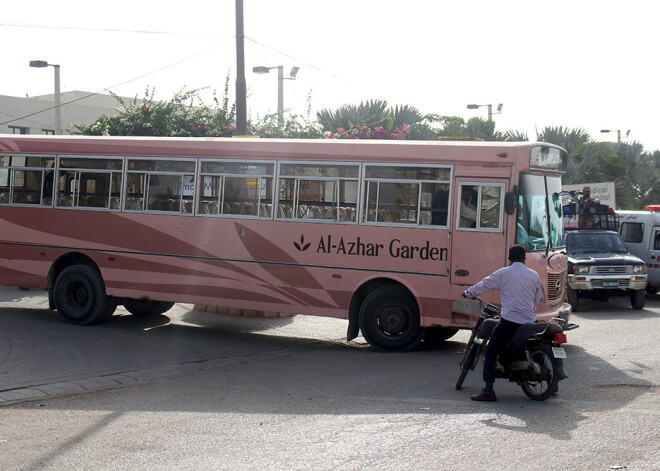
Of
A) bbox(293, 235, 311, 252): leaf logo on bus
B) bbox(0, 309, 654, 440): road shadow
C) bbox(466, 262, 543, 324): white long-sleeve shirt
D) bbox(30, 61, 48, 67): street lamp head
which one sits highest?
bbox(30, 61, 48, 67): street lamp head

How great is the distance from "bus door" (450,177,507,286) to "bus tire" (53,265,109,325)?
6.10m

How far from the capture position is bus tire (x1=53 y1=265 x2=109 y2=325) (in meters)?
13.7

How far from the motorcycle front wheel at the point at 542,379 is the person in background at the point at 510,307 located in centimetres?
33

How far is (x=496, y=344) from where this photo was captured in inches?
336

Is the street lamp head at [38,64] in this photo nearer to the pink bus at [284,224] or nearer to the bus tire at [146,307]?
the pink bus at [284,224]

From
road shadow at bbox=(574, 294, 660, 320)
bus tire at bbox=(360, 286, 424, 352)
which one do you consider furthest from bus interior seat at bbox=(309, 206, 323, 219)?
road shadow at bbox=(574, 294, 660, 320)

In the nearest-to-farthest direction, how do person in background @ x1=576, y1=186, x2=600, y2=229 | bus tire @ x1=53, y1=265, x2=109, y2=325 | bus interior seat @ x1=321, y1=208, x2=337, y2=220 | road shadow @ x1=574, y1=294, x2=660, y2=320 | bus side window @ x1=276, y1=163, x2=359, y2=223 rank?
1. bus side window @ x1=276, y1=163, x2=359, y2=223
2. bus interior seat @ x1=321, y1=208, x2=337, y2=220
3. bus tire @ x1=53, y1=265, x2=109, y2=325
4. road shadow @ x1=574, y1=294, x2=660, y2=320
5. person in background @ x1=576, y1=186, x2=600, y2=229

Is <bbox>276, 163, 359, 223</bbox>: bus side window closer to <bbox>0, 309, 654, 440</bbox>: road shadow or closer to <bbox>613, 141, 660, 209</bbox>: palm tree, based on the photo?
<bbox>0, 309, 654, 440</bbox>: road shadow

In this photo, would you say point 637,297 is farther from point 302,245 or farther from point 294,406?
point 294,406

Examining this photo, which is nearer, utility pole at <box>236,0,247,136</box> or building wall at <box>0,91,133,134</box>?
utility pole at <box>236,0,247,136</box>

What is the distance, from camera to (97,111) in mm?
48844

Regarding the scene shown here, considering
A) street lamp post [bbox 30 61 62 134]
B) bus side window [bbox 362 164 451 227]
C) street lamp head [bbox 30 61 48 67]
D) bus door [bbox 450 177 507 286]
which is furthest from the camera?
street lamp post [bbox 30 61 62 134]

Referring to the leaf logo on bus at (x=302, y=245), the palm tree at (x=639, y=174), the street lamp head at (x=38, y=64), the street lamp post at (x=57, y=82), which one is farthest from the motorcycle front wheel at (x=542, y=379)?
the palm tree at (x=639, y=174)

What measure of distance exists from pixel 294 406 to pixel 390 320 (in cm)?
367
